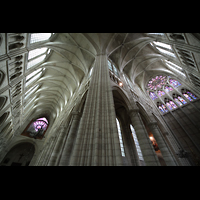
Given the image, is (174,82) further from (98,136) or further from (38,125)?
(38,125)

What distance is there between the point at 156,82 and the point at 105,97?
17.2 m

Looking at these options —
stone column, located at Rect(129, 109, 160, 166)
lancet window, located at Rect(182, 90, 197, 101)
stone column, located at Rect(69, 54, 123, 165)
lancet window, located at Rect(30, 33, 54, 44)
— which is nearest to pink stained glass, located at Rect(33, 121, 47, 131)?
lancet window, located at Rect(30, 33, 54, 44)

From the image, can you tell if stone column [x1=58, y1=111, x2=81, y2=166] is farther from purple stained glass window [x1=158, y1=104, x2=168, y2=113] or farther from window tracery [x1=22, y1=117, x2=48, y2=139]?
window tracery [x1=22, y1=117, x2=48, y2=139]

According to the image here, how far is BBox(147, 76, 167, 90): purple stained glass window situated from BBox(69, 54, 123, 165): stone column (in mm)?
16479

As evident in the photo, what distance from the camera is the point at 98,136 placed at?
11.2 feet

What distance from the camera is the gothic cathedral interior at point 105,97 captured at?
4.45m

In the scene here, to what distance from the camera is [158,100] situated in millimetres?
16453

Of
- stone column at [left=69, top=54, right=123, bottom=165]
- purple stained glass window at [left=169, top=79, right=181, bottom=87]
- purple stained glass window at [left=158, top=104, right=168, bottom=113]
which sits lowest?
stone column at [left=69, top=54, right=123, bottom=165]

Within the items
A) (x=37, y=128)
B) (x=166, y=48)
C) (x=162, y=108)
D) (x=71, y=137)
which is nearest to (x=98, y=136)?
(x=71, y=137)

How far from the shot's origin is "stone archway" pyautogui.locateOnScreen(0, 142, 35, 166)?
1922 centimetres

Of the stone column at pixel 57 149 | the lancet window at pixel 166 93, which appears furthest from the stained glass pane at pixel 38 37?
the lancet window at pixel 166 93

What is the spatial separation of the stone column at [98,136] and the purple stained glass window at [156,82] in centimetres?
1648
